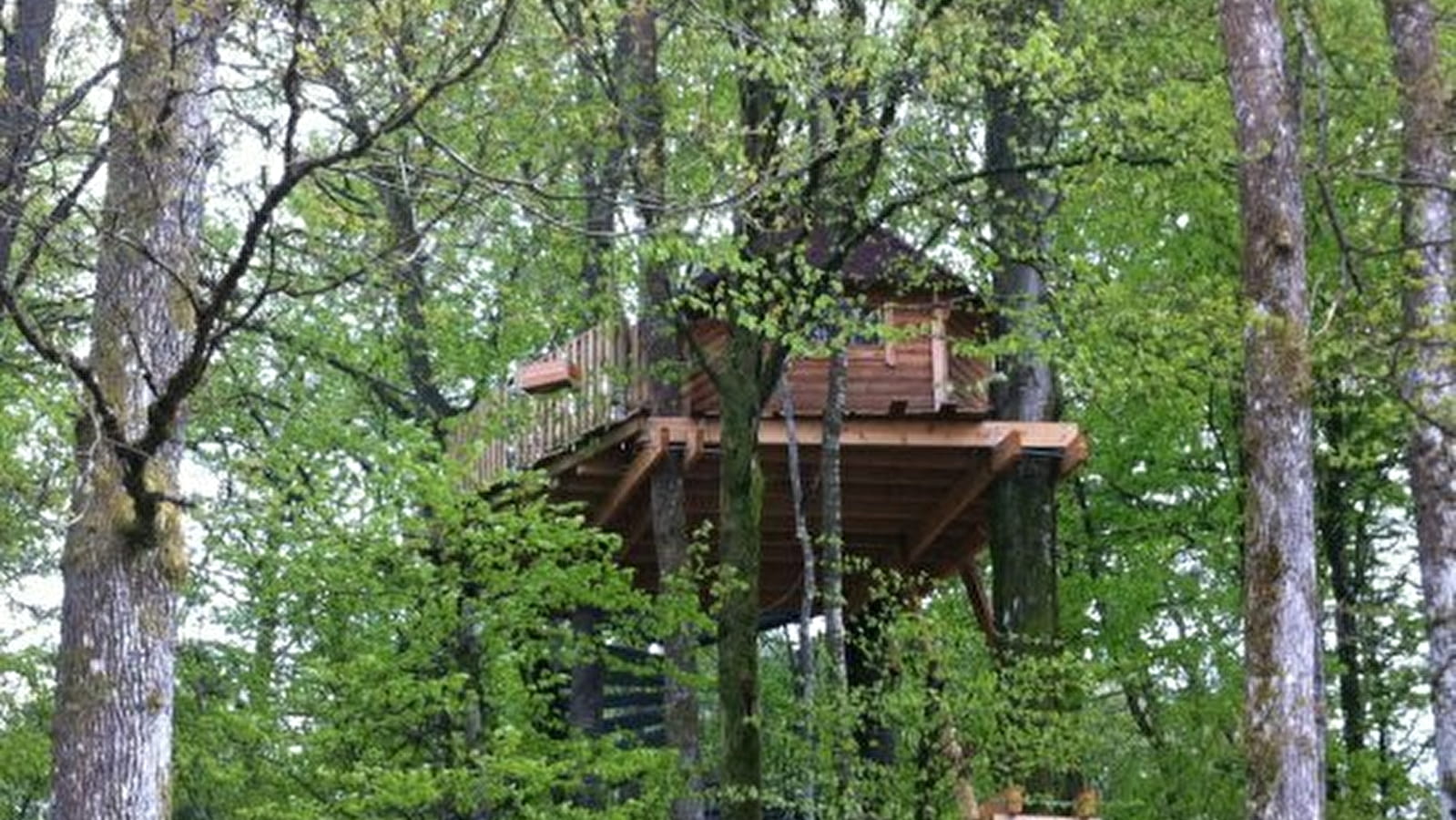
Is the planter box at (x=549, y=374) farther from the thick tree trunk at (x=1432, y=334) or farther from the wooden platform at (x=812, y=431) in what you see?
the thick tree trunk at (x=1432, y=334)

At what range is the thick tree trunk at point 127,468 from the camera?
7.75 m

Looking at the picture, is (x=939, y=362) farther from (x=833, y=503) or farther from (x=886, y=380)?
(x=833, y=503)

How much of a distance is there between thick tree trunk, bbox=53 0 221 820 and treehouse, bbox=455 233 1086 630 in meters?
7.78

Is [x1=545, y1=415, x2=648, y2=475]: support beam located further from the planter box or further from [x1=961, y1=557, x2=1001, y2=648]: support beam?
[x1=961, y1=557, x2=1001, y2=648]: support beam

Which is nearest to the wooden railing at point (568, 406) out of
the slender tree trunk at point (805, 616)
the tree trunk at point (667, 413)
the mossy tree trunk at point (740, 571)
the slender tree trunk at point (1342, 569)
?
the tree trunk at point (667, 413)

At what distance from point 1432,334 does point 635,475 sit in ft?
27.7

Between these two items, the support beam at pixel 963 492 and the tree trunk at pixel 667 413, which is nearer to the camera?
the tree trunk at pixel 667 413

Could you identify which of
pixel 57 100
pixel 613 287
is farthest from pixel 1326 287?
pixel 57 100

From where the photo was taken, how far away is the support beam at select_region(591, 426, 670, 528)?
1675 centimetres

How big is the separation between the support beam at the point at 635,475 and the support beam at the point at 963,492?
8.64ft

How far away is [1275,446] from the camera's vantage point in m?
9.99

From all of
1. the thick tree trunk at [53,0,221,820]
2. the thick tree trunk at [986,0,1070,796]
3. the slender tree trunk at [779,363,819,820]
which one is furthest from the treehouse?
the thick tree trunk at [53,0,221,820]

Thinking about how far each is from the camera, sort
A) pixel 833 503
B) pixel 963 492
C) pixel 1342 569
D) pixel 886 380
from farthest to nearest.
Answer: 1. pixel 1342 569
2. pixel 963 492
3. pixel 886 380
4. pixel 833 503

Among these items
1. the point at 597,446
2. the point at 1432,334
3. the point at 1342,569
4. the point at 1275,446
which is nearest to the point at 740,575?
the point at 597,446
